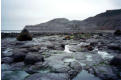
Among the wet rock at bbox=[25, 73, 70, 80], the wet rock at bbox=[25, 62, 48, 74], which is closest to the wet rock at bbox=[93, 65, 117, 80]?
the wet rock at bbox=[25, 73, 70, 80]

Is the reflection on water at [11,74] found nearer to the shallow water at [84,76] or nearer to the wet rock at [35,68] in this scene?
the wet rock at [35,68]

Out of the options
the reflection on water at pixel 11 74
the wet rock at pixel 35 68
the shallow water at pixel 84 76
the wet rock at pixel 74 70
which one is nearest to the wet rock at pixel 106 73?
the shallow water at pixel 84 76

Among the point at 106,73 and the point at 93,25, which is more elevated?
the point at 93,25

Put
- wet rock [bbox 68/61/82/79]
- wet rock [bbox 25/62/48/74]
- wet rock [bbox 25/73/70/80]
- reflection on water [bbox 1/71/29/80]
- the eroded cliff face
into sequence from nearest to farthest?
wet rock [bbox 25/73/70/80] → reflection on water [bbox 1/71/29/80] → wet rock [bbox 68/61/82/79] → wet rock [bbox 25/62/48/74] → the eroded cliff face

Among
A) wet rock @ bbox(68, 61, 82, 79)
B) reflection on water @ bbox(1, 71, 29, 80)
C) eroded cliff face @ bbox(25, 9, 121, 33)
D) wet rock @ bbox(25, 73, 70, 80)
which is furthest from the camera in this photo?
eroded cliff face @ bbox(25, 9, 121, 33)

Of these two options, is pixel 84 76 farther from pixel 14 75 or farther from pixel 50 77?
pixel 14 75

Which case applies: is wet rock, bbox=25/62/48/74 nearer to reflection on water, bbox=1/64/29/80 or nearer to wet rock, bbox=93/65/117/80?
reflection on water, bbox=1/64/29/80

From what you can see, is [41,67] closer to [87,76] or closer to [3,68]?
[3,68]

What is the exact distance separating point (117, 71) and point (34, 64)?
373 centimetres

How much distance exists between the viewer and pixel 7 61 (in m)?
5.48

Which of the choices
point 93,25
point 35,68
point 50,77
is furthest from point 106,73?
point 93,25

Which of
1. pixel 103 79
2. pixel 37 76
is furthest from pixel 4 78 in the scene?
pixel 103 79

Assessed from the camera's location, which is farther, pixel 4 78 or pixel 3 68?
pixel 3 68

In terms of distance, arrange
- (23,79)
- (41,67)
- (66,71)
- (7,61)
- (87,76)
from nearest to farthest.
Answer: (23,79)
(87,76)
(66,71)
(41,67)
(7,61)
